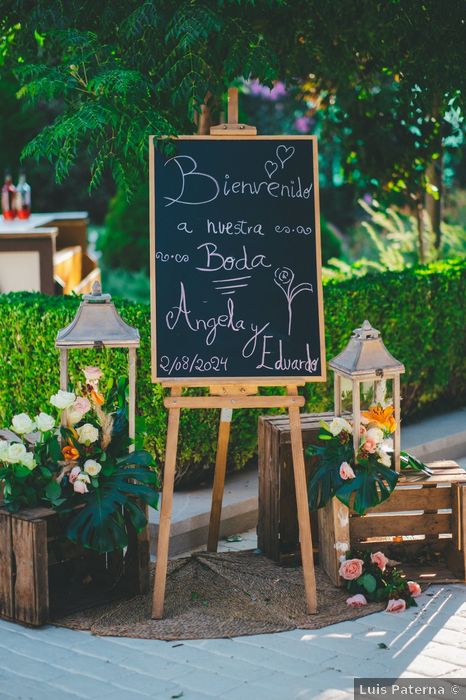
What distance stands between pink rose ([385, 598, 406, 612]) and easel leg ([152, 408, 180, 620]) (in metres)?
0.93

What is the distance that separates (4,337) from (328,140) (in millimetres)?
4069

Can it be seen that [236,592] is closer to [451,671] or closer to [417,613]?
[417,613]

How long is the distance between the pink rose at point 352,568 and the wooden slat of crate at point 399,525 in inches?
7.5

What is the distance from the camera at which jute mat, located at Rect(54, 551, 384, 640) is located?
4.04 metres

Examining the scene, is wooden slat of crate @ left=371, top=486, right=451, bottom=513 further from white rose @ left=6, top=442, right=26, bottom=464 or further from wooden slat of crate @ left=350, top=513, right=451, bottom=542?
white rose @ left=6, top=442, right=26, bottom=464

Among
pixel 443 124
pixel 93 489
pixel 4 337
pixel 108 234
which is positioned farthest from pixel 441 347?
pixel 108 234

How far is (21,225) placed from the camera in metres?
8.69

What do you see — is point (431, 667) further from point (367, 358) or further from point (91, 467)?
point (91, 467)

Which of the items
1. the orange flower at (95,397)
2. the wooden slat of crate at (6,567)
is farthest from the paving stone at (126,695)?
the orange flower at (95,397)

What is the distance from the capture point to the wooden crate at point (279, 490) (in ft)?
15.4

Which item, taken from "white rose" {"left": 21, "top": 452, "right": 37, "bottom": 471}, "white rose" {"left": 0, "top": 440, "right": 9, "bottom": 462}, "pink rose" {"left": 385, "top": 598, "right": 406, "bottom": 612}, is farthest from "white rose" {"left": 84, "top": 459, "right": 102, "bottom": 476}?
"pink rose" {"left": 385, "top": 598, "right": 406, "bottom": 612}

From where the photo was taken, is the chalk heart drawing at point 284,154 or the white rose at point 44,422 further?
the chalk heart drawing at point 284,154

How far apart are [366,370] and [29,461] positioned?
147 cm

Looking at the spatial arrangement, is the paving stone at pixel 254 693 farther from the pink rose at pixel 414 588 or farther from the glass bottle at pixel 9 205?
the glass bottle at pixel 9 205
